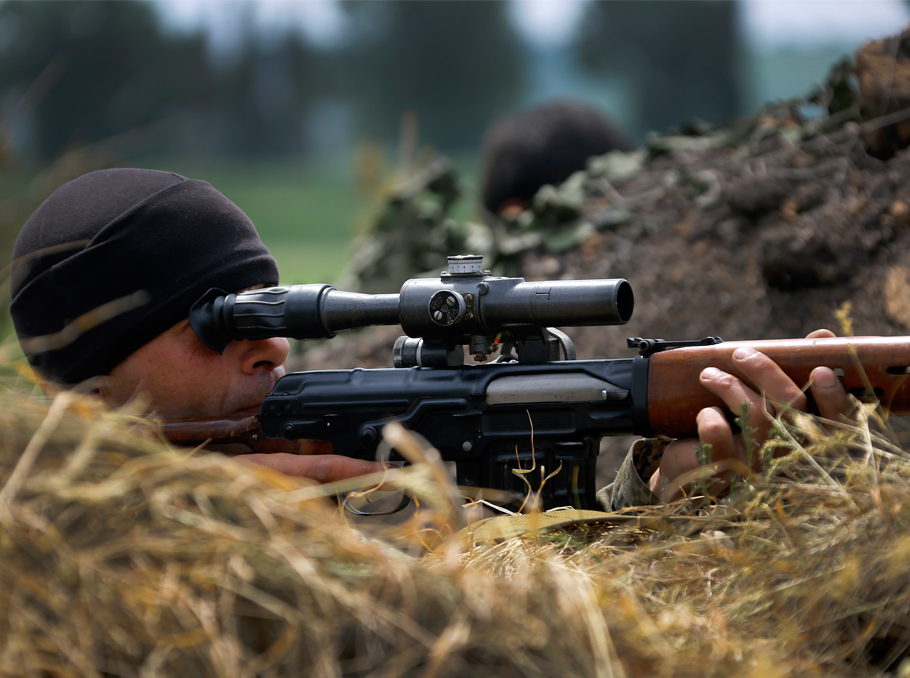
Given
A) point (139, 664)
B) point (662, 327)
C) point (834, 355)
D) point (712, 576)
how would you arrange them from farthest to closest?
point (662, 327) → point (834, 355) → point (712, 576) → point (139, 664)

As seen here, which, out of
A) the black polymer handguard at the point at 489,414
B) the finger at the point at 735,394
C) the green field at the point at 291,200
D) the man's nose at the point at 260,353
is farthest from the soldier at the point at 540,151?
the green field at the point at 291,200

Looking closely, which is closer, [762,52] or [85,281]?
[85,281]

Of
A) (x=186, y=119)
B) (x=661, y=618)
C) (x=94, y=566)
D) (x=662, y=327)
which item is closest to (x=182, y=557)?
(x=94, y=566)

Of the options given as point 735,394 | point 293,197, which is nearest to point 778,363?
point 735,394

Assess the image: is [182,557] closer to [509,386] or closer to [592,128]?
[509,386]

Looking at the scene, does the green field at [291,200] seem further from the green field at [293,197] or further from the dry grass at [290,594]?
the dry grass at [290,594]

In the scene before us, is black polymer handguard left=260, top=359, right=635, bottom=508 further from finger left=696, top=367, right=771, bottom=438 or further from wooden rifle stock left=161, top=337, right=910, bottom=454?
finger left=696, top=367, right=771, bottom=438

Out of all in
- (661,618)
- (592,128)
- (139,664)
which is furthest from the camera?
(592,128)

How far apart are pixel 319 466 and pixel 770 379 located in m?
1.33

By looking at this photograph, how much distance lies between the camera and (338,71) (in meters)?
48.8

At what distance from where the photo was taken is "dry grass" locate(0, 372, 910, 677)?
112 cm

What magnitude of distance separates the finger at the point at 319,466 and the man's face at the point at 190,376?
0.68 feet

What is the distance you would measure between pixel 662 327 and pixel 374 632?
4.06 meters

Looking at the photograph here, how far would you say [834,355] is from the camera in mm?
2096
